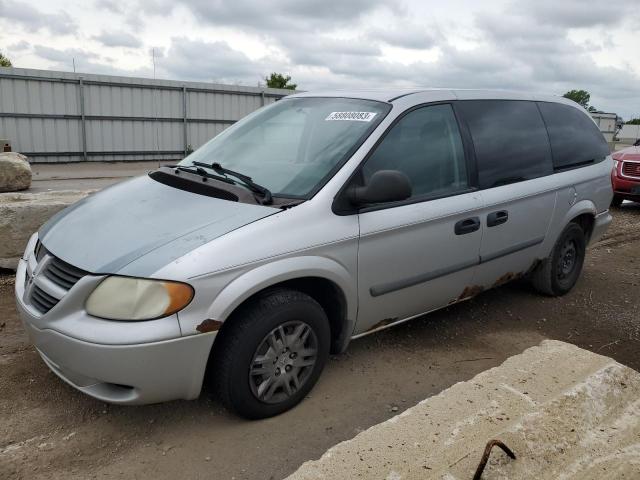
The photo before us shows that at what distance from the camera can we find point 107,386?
252cm

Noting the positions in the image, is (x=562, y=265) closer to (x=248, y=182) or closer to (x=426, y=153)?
(x=426, y=153)

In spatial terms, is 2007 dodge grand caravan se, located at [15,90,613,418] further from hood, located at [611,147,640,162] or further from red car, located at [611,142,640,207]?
hood, located at [611,147,640,162]

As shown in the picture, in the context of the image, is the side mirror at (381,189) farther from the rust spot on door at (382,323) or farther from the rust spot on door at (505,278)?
the rust spot on door at (505,278)

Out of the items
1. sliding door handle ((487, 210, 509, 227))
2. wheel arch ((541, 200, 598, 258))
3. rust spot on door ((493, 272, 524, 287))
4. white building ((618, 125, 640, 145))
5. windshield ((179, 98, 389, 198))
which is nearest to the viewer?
windshield ((179, 98, 389, 198))

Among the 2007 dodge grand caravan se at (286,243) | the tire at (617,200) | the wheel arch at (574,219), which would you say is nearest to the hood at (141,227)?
the 2007 dodge grand caravan se at (286,243)

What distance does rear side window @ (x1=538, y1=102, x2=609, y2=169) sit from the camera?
445 centimetres

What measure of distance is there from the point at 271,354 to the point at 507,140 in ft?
7.91

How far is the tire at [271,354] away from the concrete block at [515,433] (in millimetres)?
Result: 628

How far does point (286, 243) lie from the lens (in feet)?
8.83

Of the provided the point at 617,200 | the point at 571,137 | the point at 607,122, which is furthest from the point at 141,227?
the point at 607,122

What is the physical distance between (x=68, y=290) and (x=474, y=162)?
258 centimetres

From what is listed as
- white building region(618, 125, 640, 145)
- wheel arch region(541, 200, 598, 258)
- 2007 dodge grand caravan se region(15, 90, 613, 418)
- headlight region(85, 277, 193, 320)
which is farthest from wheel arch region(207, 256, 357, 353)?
white building region(618, 125, 640, 145)

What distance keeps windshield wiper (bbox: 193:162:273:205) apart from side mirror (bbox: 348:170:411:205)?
1.45 ft

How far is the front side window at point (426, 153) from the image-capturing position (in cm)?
323
